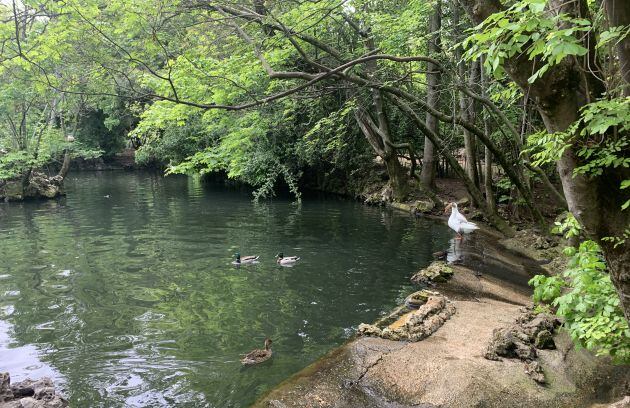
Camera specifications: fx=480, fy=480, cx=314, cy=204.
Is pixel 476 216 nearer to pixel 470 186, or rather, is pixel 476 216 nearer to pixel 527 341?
pixel 470 186

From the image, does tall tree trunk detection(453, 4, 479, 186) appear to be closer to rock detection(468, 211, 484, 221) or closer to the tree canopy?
the tree canopy

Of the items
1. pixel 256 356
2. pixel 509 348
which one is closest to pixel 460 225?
pixel 509 348

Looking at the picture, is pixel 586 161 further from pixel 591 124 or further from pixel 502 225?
pixel 502 225

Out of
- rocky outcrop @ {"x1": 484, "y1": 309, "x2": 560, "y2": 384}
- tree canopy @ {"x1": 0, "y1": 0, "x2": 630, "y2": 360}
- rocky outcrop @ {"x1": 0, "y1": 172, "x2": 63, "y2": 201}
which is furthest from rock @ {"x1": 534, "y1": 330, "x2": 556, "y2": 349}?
rocky outcrop @ {"x1": 0, "y1": 172, "x2": 63, "y2": 201}

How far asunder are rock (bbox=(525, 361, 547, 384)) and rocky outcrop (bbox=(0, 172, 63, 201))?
26.9 m

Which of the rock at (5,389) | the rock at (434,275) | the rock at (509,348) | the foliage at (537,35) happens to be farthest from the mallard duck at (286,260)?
the foliage at (537,35)

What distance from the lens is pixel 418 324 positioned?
763 centimetres

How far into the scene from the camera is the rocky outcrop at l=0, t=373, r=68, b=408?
16.7 ft

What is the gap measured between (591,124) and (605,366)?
415 cm

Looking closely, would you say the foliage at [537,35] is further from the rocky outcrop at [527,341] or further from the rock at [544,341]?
the rock at [544,341]

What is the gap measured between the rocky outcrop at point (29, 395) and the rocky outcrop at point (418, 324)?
13.9 ft

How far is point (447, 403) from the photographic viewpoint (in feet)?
18.0

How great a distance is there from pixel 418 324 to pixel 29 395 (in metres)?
5.37

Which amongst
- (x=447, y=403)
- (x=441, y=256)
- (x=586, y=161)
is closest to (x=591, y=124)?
(x=586, y=161)
